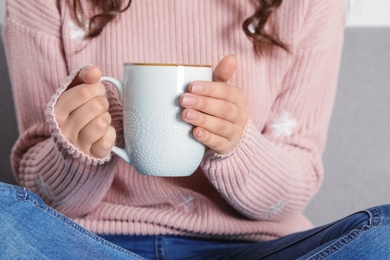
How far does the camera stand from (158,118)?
2.14 feet

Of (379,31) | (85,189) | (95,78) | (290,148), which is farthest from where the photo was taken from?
(379,31)

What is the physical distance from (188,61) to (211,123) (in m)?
0.30

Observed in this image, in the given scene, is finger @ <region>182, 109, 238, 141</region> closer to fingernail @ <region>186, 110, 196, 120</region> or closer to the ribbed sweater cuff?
fingernail @ <region>186, 110, 196, 120</region>

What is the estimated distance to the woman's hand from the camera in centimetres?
64

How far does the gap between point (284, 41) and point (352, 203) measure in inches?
19.3

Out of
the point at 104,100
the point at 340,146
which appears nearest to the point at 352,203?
the point at 340,146

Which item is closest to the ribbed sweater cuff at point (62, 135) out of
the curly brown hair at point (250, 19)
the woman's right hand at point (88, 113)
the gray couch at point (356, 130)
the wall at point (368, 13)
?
the woman's right hand at point (88, 113)

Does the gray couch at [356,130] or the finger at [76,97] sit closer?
the finger at [76,97]

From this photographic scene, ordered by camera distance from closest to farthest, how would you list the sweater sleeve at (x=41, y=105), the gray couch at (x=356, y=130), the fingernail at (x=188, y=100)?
the fingernail at (x=188, y=100) → the sweater sleeve at (x=41, y=105) → the gray couch at (x=356, y=130)

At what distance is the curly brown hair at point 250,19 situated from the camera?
92cm

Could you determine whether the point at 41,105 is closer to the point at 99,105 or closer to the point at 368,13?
the point at 99,105

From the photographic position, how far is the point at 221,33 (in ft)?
3.14

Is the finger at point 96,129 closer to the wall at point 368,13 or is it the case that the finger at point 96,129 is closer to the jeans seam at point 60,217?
the jeans seam at point 60,217

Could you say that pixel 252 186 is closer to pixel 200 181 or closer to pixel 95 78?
pixel 200 181
